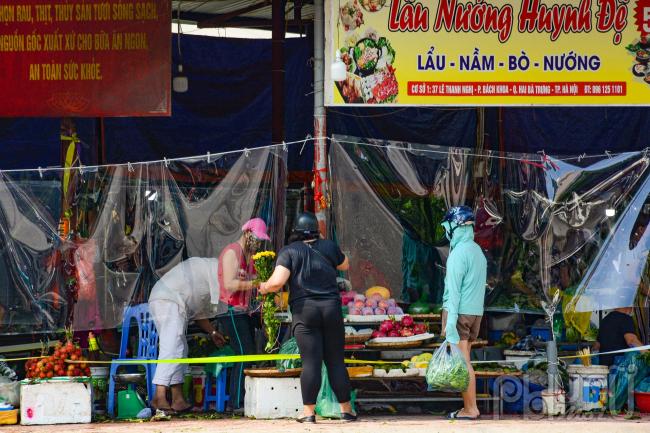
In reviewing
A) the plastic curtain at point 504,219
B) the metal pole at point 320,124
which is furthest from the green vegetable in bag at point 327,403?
the metal pole at point 320,124

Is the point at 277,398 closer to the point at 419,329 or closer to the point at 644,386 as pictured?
the point at 419,329

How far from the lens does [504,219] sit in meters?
10.8

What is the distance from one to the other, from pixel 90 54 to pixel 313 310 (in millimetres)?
3788

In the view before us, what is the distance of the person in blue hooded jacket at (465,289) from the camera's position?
9.68 m

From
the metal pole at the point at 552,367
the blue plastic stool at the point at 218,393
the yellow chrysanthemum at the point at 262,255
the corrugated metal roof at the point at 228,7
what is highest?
the corrugated metal roof at the point at 228,7

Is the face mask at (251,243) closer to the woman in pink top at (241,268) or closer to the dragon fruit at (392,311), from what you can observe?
the woman in pink top at (241,268)

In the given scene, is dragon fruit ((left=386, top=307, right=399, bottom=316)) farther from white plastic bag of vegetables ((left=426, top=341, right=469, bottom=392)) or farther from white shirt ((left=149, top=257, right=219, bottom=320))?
white shirt ((left=149, top=257, right=219, bottom=320))

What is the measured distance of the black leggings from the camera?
9.45m

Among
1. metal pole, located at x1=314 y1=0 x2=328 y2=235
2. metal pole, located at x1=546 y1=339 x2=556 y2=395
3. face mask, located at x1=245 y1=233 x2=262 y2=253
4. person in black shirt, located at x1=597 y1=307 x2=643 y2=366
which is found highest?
metal pole, located at x1=314 y1=0 x2=328 y2=235

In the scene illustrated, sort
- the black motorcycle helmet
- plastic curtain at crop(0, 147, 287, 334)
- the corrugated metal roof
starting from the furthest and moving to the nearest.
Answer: the corrugated metal roof → plastic curtain at crop(0, 147, 287, 334) → the black motorcycle helmet

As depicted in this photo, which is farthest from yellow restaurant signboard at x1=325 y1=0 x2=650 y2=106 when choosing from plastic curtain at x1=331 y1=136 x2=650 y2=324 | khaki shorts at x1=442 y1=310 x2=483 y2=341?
khaki shorts at x1=442 y1=310 x2=483 y2=341

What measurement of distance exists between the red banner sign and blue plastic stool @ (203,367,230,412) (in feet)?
8.88

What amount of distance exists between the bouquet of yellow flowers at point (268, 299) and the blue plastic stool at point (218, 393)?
24.6 inches

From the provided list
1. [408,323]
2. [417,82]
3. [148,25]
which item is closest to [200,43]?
[148,25]
